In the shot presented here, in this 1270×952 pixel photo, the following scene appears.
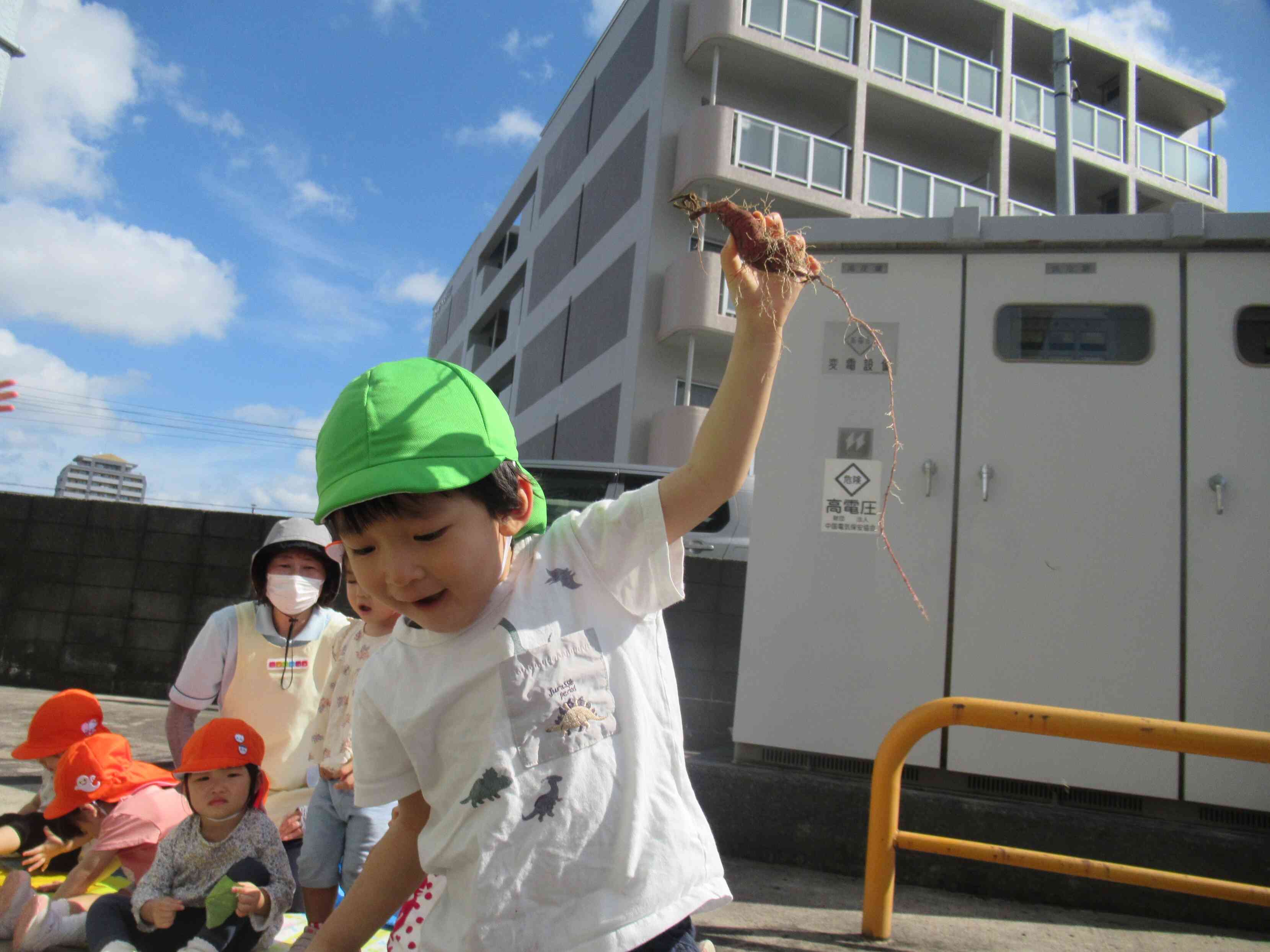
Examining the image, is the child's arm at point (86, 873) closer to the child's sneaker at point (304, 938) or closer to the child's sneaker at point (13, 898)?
the child's sneaker at point (13, 898)

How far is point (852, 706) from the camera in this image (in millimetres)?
3836

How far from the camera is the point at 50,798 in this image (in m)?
3.32

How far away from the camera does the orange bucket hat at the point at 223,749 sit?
105 inches

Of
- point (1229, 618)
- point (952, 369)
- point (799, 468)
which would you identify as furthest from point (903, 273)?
point (1229, 618)

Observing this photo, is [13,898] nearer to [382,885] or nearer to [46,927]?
[46,927]

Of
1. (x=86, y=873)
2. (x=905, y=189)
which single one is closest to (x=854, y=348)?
(x=86, y=873)

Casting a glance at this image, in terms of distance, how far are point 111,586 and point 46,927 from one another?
5148mm

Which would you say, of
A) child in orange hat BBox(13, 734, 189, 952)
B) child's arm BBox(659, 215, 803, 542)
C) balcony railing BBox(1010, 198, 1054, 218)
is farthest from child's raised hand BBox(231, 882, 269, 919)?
balcony railing BBox(1010, 198, 1054, 218)

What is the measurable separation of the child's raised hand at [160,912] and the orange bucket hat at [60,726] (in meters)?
1.03

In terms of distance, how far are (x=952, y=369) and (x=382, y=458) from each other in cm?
334

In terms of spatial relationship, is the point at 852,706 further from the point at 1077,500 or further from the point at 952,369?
the point at 952,369

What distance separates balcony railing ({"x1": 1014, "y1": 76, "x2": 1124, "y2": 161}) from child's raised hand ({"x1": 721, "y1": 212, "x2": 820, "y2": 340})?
68.4 feet

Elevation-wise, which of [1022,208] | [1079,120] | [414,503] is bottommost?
[414,503]

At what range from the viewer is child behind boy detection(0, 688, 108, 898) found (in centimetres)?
315
